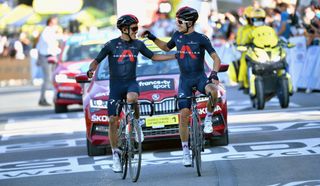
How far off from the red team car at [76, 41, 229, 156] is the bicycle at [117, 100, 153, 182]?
1.69 meters

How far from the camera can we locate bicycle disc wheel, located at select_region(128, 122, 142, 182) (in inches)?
506

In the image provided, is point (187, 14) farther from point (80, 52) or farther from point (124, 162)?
point (80, 52)

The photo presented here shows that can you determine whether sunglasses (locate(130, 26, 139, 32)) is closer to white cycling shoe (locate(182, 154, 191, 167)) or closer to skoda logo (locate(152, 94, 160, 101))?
white cycling shoe (locate(182, 154, 191, 167))

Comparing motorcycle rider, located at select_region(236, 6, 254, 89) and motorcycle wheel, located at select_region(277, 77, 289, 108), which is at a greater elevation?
motorcycle rider, located at select_region(236, 6, 254, 89)

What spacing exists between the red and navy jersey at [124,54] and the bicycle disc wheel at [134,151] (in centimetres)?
76

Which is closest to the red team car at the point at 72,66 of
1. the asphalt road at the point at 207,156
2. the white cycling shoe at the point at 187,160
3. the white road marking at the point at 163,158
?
the asphalt road at the point at 207,156

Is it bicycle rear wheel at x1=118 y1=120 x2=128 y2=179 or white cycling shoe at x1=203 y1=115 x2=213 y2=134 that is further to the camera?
white cycling shoe at x1=203 y1=115 x2=213 y2=134

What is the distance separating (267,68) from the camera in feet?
71.5

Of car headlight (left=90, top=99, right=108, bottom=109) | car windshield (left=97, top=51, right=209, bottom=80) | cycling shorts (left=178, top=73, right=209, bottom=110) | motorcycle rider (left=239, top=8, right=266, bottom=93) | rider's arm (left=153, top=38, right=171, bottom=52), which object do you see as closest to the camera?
cycling shorts (left=178, top=73, right=209, bottom=110)

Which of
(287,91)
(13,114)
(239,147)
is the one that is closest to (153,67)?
(239,147)

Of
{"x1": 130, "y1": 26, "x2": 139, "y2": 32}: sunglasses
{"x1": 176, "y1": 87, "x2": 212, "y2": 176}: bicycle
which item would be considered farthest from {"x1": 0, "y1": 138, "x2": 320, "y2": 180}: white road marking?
{"x1": 130, "y1": 26, "x2": 139, "y2": 32}: sunglasses

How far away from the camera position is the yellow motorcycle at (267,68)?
21781 mm

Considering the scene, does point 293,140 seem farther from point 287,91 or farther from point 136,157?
point 287,91

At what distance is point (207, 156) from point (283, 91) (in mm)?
7238
